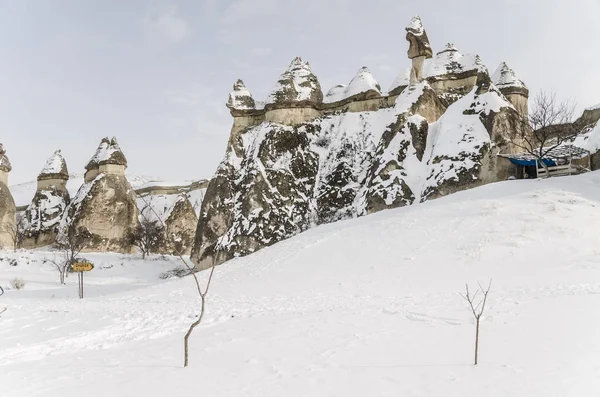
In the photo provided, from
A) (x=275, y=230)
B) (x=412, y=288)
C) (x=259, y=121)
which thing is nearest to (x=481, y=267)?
(x=412, y=288)

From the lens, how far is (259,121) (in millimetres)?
33969

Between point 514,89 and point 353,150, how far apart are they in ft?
38.7

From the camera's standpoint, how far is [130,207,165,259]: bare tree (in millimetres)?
35781

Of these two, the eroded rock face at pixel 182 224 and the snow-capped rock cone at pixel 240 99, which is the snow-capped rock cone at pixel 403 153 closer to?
the snow-capped rock cone at pixel 240 99

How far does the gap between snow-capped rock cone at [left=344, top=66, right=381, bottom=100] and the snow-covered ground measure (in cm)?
1546

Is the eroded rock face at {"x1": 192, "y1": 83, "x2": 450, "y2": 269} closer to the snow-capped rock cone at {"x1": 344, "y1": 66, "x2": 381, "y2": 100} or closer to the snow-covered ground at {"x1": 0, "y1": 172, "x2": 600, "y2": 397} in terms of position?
the snow-capped rock cone at {"x1": 344, "y1": 66, "x2": 381, "y2": 100}

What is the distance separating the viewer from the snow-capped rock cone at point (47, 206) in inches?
1528

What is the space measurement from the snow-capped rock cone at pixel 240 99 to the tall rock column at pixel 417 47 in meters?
12.1

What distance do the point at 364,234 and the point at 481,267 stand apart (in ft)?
17.7

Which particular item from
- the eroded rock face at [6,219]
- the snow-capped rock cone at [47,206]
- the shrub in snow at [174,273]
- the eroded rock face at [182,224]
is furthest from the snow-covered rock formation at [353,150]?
the snow-capped rock cone at [47,206]

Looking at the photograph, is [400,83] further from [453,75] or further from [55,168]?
[55,168]

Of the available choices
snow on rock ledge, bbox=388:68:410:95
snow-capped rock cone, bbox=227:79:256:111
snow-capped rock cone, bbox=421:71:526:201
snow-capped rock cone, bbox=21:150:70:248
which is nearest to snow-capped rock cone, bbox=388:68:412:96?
snow on rock ledge, bbox=388:68:410:95

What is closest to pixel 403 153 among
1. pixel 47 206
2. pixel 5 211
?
pixel 5 211

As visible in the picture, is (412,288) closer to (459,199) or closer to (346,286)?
(346,286)
